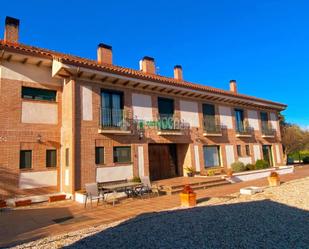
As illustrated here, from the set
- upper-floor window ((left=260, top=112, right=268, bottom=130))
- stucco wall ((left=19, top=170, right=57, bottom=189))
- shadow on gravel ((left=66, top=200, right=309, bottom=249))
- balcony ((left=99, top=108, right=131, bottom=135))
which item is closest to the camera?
shadow on gravel ((left=66, top=200, right=309, bottom=249))

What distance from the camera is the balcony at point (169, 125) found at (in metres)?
15.3

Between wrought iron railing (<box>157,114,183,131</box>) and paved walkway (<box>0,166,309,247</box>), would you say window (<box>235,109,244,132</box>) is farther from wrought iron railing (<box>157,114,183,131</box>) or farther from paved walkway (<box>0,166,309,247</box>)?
paved walkway (<box>0,166,309,247</box>)

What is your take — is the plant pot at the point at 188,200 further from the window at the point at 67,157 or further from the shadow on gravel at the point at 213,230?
the window at the point at 67,157

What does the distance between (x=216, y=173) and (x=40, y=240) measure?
13.2 m

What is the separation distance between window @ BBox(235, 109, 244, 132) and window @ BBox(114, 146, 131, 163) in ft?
34.8

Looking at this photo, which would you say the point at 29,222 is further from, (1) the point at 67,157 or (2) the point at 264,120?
(2) the point at 264,120

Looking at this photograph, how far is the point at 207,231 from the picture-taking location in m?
5.54

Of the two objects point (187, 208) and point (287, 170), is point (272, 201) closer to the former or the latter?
point (187, 208)

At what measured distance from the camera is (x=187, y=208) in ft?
27.3

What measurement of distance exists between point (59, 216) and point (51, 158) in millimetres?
4617

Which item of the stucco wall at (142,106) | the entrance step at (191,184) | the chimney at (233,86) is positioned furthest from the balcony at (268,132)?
the stucco wall at (142,106)

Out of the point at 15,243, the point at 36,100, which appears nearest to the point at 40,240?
the point at 15,243

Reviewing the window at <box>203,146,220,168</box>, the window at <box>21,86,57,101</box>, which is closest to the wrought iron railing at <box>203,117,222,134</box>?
the window at <box>203,146,220,168</box>

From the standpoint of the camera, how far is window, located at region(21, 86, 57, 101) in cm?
1217
